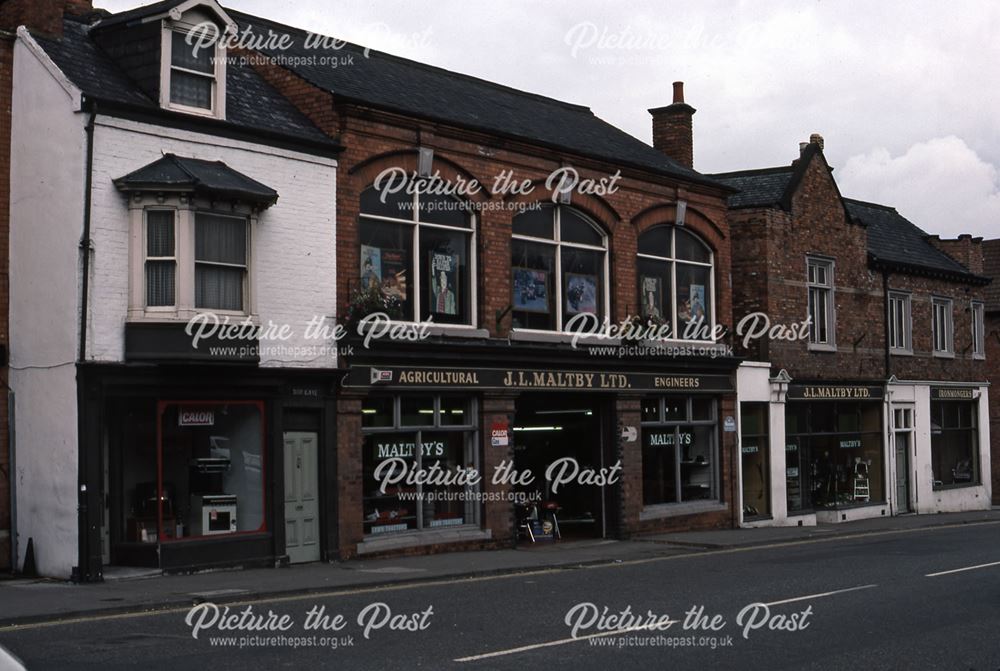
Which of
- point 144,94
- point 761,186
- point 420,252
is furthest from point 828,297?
point 144,94

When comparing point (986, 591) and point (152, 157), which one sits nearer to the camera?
point (986, 591)

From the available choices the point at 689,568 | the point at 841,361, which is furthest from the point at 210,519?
the point at 841,361

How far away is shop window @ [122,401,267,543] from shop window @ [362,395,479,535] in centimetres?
226

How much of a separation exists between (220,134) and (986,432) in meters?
28.8

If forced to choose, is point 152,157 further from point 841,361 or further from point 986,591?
point 841,361

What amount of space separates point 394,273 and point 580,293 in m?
5.02

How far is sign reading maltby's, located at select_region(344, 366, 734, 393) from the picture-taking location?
2050 cm

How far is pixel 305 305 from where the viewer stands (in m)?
19.5

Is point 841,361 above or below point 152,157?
below

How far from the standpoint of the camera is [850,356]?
3238 cm

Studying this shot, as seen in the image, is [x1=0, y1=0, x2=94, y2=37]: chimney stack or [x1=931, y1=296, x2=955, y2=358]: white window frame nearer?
[x1=0, y1=0, x2=94, y2=37]: chimney stack

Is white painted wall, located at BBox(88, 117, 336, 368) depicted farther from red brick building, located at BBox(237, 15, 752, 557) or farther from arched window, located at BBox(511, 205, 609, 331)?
arched window, located at BBox(511, 205, 609, 331)

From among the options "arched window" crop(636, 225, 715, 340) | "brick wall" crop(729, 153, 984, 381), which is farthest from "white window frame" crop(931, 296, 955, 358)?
"arched window" crop(636, 225, 715, 340)

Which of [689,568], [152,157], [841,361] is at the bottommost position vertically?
[689,568]
